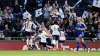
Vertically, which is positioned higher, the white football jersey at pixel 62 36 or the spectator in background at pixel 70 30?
the spectator in background at pixel 70 30

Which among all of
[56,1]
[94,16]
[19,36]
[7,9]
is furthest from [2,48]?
[94,16]

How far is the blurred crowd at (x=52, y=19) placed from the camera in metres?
25.9

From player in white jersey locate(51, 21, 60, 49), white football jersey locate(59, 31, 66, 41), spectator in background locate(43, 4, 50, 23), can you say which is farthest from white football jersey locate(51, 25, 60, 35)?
spectator in background locate(43, 4, 50, 23)

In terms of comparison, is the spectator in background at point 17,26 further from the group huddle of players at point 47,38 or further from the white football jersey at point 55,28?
the white football jersey at point 55,28

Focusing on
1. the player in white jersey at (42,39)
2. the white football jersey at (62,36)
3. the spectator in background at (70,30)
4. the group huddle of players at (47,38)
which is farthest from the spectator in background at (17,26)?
the spectator in background at (70,30)

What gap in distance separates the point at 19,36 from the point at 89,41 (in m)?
5.22

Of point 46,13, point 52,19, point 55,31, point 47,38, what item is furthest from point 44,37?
point 46,13

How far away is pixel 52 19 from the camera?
26.5 meters

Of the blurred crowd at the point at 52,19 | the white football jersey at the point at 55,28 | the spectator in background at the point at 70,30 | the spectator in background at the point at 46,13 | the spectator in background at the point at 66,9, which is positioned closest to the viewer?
the white football jersey at the point at 55,28

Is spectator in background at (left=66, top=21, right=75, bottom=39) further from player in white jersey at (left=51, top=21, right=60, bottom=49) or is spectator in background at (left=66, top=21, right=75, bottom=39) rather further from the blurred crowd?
player in white jersey at (left=51, top=21, right=60, bottom=49)

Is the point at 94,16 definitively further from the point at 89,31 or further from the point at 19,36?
the point at 19,36

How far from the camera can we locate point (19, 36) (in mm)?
25984

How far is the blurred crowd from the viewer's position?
25.9m

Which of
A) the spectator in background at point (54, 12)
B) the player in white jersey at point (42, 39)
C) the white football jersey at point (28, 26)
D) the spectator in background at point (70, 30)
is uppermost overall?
the spectator in background at point (54, 12)
